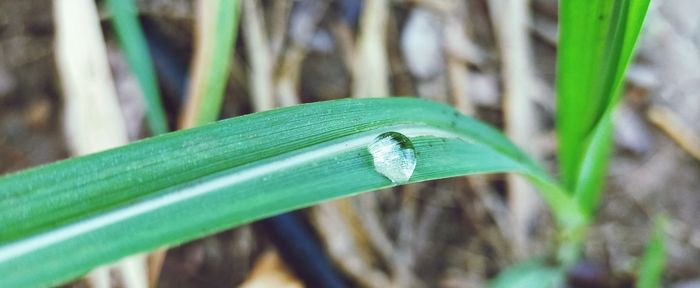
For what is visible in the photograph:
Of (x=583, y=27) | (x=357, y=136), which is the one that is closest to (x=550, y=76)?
(x=583, y=27)

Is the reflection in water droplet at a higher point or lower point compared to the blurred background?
higher

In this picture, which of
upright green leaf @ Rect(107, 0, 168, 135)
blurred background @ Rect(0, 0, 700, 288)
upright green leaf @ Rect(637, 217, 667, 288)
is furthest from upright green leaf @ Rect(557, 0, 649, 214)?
upright green leaf @ Rect(107, 0, 168, 135)

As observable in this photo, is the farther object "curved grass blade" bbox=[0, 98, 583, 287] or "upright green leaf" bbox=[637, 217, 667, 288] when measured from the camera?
"upright green leaf" bbox=[637, 217, 667, 288]

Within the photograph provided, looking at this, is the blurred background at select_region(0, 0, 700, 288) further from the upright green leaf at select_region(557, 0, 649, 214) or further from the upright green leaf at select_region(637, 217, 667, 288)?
the upright green leaf at select_region(557, 0, 649, 214)

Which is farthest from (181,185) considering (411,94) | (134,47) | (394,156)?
(411,94)

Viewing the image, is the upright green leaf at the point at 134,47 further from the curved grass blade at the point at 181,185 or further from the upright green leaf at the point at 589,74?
the upright green leaf at the point at 589,74

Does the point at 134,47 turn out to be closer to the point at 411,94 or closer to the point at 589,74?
the point at 411,94
